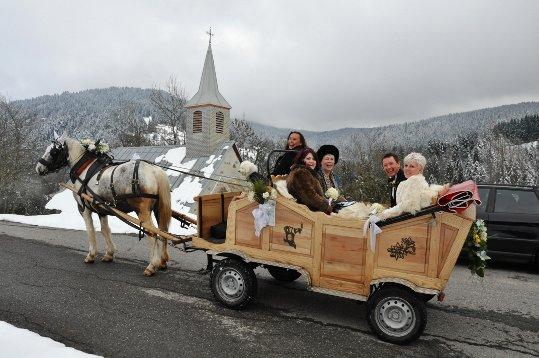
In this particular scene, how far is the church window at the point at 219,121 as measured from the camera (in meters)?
24.5

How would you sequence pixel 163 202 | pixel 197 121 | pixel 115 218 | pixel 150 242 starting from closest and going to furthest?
pixel 150 242 → pixel 163 202 → pixel 115 218 → pixel 197 121

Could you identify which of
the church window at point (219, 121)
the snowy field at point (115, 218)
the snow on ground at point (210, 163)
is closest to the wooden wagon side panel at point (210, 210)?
the snowy field at point (115, 218)

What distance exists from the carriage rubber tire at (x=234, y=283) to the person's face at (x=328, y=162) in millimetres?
1978

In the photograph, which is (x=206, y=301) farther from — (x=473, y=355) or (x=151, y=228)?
(x=473, y=355)

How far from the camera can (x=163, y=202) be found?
6504 mm

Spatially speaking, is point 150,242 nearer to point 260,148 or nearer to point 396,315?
point 396,315

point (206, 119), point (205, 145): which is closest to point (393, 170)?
point (205, 145)

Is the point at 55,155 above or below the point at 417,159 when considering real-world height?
below

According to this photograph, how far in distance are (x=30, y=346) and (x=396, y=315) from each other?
3692mm

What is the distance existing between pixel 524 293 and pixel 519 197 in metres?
2.35

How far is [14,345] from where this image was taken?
3520 mm

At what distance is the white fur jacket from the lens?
3854 mm

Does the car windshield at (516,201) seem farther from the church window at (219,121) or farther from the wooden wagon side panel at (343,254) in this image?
the church window at (219,121)

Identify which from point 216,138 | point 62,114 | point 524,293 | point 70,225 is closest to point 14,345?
point 524,293
